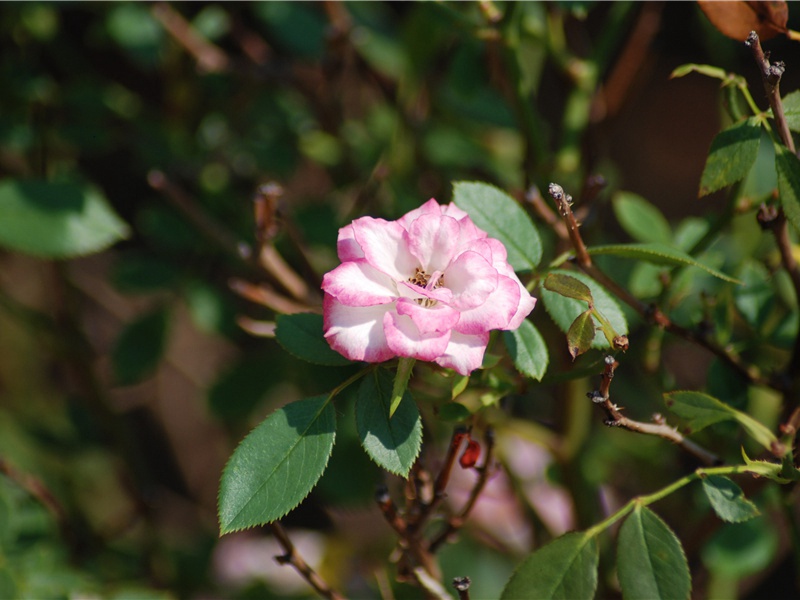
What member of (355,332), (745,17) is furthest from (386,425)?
(745,17)

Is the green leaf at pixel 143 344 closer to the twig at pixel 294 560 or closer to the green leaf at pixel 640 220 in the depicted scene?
the twig at pixel 294 560

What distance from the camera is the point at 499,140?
148 cm

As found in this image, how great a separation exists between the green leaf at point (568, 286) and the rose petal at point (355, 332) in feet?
0.39

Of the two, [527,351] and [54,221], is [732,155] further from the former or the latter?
[54,221]

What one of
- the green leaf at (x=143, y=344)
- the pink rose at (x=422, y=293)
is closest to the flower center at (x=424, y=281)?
the pink rose at (x=422, y=293)

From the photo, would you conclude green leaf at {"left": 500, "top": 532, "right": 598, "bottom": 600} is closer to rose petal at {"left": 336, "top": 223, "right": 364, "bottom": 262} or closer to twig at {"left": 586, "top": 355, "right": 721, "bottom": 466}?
twig at {"left": 586, "top": 355, "right": 721, "bottom": 466}

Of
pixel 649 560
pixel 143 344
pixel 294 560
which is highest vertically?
pixel 649 560

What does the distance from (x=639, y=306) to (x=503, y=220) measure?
0.14m

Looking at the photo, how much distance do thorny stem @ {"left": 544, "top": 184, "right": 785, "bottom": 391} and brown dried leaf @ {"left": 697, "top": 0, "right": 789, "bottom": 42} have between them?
0.59ft

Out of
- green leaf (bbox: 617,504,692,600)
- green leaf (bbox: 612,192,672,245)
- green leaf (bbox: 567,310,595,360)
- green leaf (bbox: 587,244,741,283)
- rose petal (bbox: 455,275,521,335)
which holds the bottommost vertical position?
green leaf (bbox: 617,504,692,600)

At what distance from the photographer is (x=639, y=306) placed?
0.67 m

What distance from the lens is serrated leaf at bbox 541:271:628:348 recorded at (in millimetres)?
583

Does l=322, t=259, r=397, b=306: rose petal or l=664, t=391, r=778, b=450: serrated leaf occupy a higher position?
l=322, t=259, r=397, b=306: rose petal

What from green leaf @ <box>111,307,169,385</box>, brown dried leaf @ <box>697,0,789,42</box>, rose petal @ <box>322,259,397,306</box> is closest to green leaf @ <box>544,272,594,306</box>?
rose petal @ <box>322,259,397,306</box>
